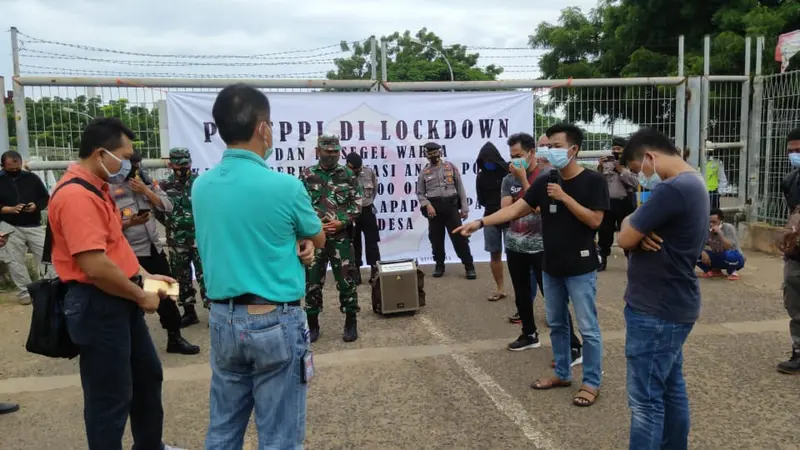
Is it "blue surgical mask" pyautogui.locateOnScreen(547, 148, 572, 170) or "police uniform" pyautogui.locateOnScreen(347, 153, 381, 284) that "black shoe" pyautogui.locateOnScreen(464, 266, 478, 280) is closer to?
"police uniform" pyautogui.locateOnScreen(347, 153, 381, 284)

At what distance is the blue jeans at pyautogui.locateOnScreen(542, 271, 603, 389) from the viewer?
424 cm

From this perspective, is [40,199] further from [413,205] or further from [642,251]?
[642,251]

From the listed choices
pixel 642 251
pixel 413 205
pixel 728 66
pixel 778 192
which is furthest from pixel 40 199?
pixel 728 66

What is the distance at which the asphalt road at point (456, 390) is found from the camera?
3822 millimetres

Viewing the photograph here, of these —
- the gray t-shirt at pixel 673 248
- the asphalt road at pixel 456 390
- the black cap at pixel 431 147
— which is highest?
the black cap at pixel 431 147

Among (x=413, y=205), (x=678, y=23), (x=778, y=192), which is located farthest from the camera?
(x=678, y=23)

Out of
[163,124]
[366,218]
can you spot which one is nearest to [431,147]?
[366,218]

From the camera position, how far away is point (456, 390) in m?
4.54

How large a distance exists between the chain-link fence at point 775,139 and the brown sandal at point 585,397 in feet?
23.2

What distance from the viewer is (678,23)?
17766 millimetres

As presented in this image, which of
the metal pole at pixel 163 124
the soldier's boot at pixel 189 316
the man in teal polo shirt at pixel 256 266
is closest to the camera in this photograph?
the man in teal polo shirt at pixel 256 266

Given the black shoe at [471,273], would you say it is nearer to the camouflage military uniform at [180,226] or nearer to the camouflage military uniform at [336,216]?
the camouflage military uniform at [336,216]

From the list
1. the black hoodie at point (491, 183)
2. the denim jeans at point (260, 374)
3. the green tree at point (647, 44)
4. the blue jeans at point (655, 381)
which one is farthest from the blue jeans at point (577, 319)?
the green tree at point (647, 44)

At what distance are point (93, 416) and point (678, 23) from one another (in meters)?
18.8
